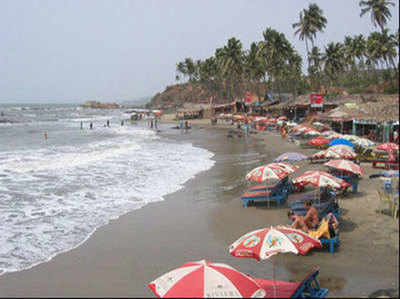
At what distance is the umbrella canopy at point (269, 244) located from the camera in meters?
6.48

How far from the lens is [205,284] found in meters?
4.84

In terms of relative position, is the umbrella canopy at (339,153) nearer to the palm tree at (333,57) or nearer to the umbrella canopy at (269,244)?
the umbrella canopy at (269,244)

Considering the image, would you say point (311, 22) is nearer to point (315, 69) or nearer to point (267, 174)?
point (315, 69)

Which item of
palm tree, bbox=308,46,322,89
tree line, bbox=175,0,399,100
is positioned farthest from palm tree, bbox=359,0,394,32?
palm tree, bbox=308,46,322,89

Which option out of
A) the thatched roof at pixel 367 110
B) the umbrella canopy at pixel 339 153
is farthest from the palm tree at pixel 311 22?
the umbrella canopy at pixel 339 153

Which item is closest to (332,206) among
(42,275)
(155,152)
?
(42,275)

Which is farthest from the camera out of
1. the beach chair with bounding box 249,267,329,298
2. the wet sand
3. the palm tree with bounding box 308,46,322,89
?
the palm tree with bounding box 308,46,322,89

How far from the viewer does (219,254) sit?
9.35m

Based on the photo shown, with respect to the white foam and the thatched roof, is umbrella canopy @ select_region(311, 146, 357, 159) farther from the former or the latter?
the thatched roof

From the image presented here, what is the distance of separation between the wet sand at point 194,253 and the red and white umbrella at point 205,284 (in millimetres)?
2566

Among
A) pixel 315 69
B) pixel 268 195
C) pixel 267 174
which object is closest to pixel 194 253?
pixel 267 174

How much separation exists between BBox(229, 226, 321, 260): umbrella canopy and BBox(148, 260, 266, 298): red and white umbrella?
138cm

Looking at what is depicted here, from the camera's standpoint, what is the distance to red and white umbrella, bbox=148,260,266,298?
4.79 m

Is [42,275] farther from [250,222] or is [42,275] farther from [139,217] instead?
[250,222]
